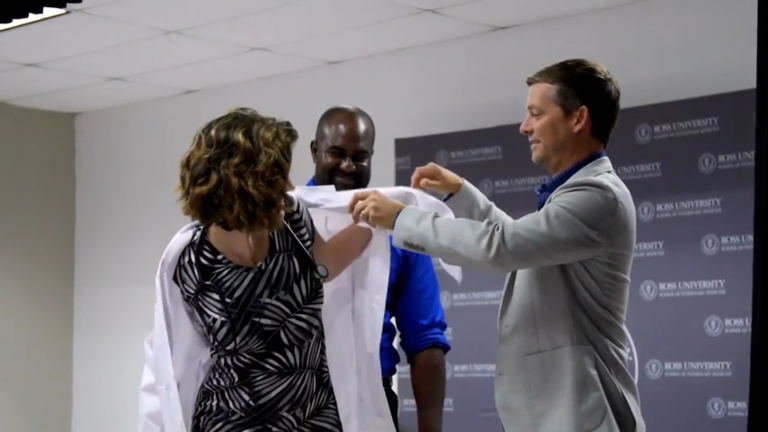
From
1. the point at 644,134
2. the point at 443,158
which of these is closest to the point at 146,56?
the point at 443,158

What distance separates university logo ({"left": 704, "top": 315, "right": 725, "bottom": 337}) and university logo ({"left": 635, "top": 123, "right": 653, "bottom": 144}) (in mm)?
791

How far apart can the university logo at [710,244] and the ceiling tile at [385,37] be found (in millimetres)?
1567

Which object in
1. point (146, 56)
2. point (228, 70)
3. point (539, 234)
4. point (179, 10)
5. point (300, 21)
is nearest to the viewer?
point (539, 234)

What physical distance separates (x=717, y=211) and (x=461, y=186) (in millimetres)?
2211

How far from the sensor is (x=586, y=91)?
7.29 feet

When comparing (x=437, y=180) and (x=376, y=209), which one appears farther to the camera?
(x=437, y=180)

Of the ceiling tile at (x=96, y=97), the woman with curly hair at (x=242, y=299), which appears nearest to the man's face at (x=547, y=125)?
the woman with curly hair at (x=242, y=299)

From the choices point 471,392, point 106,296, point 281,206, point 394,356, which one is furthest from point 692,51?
point 106,296

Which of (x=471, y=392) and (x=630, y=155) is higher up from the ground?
(x=630, y=155)

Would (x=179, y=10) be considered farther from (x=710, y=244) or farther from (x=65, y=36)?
(x=710, y=244)

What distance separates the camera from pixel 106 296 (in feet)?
23.7

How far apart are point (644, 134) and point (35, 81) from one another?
12.2 feet

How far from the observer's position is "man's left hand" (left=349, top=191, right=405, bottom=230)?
7.42 ft

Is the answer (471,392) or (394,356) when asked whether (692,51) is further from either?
(394,356)
